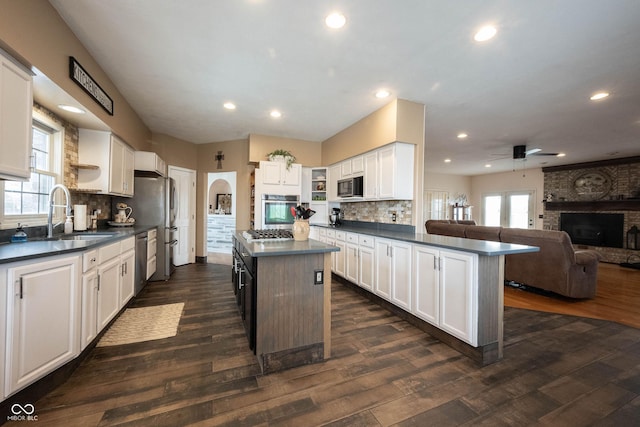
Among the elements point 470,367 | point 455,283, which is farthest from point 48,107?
point 470,367

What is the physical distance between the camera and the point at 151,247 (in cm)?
402

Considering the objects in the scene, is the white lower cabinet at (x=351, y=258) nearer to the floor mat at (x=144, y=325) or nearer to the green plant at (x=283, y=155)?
the green plant at (x=283, y=155)

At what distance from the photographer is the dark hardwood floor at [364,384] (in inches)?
59.9

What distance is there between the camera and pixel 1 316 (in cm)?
141

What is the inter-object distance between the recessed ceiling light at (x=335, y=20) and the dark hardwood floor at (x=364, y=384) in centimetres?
282

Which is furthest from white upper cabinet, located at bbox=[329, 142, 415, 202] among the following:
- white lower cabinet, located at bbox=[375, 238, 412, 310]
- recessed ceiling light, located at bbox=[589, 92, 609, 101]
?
recessed ceiling light, located at bbox=[589, 92, 609, 101]

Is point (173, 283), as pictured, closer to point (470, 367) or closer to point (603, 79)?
point (470, 367)

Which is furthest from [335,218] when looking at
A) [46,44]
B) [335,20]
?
[46,44]

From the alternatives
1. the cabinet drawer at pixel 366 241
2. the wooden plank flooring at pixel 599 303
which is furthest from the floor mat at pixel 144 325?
the wooden plank flooring at pixel 599 303

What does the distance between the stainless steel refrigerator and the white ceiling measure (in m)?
1.18

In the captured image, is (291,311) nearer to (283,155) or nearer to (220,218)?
(283,155)

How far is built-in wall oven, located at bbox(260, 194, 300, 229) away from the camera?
5.00 metres

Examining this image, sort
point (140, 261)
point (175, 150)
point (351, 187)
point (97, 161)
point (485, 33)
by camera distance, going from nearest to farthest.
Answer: point (485, 33) → point (97, 161) → point (140, 261) → point (351, 187) → point (175, 150)

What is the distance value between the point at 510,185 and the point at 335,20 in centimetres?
1005
